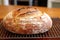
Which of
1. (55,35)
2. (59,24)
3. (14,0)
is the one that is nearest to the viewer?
(55,35)

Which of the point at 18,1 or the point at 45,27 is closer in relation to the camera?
the point at 45,27

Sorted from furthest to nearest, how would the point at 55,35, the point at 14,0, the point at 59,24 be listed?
1. the point at 14,0
2. the point at 59,24
3. the point at 55,35

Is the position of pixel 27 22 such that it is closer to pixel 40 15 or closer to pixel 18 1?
pixel 40 15

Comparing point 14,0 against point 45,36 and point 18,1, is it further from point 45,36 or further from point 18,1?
point 45,36

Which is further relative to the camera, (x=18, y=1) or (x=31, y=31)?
(x=18, y=1)

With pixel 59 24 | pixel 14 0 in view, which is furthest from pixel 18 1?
pixel 59 24
